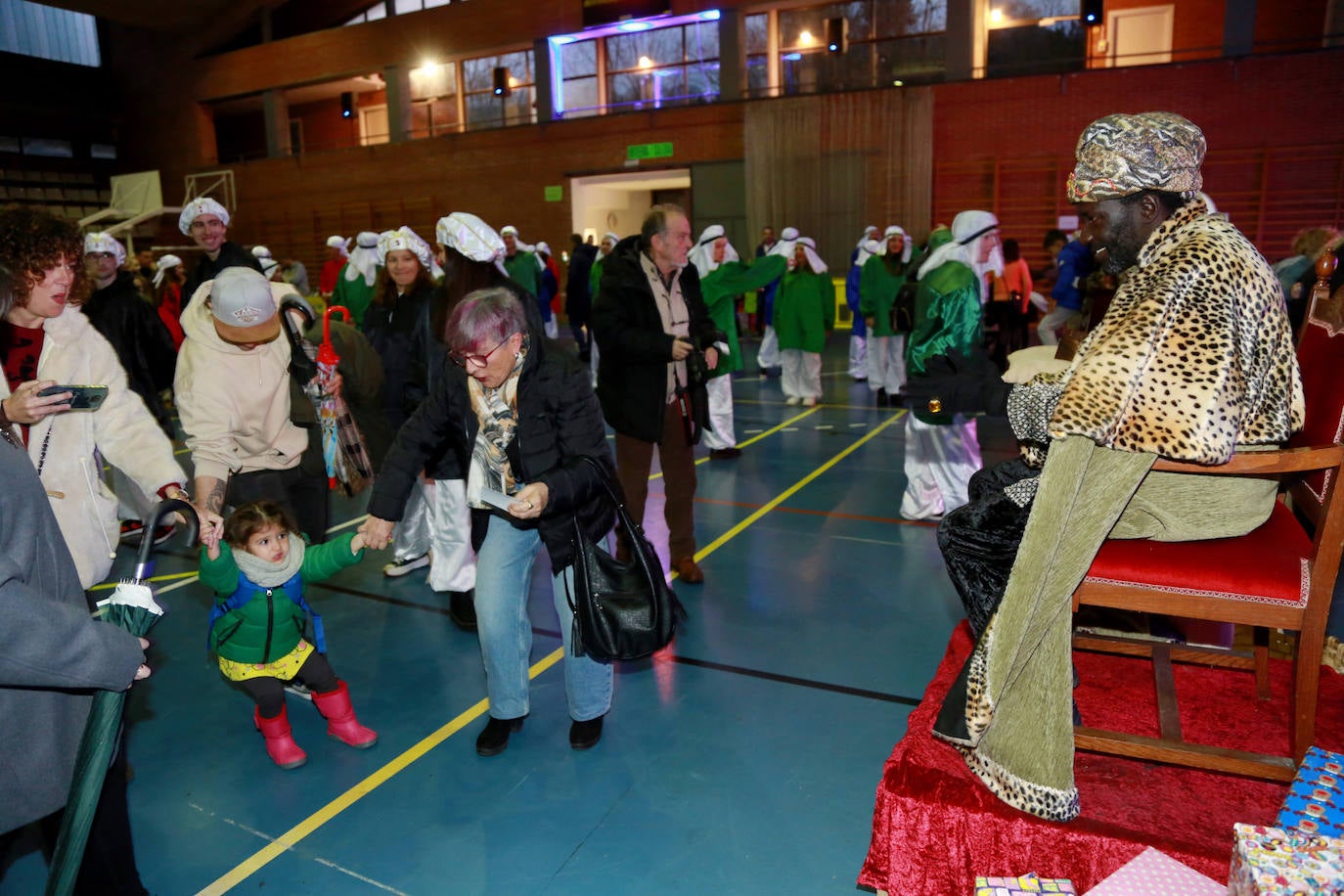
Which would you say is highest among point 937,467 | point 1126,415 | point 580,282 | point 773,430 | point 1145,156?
point 1145,156

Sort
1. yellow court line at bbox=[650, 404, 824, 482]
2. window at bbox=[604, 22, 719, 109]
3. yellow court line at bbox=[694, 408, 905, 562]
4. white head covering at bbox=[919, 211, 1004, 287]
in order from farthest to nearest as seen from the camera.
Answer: window at bbox=[604, 22, 719, 109], yellow court line at bbox=[650, 404, 824, 482], yellow court line at bbox=[694, 408, 905, 562], white head covering at bbox=[919, 211, 1004, 287]

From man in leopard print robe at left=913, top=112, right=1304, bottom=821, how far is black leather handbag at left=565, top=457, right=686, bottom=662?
946mm

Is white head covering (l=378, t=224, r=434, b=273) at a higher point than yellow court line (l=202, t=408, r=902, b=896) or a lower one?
higher

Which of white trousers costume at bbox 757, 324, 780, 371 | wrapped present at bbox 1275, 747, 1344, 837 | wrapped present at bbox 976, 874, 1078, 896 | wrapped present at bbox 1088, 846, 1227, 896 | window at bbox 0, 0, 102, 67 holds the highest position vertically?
window at bbox 0, 0, 102, 67

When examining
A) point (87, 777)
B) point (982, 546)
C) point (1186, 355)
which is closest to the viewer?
point (87, 777)

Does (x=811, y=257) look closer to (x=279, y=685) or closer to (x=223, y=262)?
(x=223, y=262)

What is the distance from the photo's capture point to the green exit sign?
62.4ft

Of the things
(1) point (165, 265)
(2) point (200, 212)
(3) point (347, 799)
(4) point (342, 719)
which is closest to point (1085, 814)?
(3) point (347, 799)

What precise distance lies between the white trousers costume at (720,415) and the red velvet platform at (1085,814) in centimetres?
509

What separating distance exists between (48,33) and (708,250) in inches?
1095

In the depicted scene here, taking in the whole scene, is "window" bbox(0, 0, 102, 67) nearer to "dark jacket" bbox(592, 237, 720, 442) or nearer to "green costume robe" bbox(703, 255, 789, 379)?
"green costume robe" bbox(703, 255, 789, 379)

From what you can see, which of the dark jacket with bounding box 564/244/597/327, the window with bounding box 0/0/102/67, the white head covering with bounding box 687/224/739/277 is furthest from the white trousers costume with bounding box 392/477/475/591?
the window with bounding box 0/0/102/67

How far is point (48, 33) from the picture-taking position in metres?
26.4

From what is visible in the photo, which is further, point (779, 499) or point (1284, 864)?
point (779, 499)
